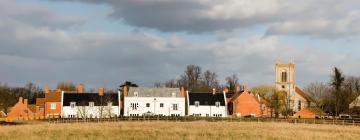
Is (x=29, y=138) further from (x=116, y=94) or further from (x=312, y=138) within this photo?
(x=116, y=94)

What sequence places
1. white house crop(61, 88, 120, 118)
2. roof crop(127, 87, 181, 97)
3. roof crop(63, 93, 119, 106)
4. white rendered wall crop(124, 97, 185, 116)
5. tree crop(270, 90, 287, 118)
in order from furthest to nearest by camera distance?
roof crop(127, 87, 181, 97), white rendered wall crop(124, 97, 185, 116), roof crop(63, 93, 119, 106), white house crop(61, 88, 120, 118), tree crop(270, 90, 287, 118)

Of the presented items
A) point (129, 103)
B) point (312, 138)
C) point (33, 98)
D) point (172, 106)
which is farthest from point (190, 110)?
point (312, 138)

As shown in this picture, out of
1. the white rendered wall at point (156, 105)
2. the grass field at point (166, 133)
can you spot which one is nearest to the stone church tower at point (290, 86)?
the white rendered wall at point (156, 105)

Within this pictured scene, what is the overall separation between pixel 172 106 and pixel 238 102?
14018 mm

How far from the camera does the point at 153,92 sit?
11156 cm

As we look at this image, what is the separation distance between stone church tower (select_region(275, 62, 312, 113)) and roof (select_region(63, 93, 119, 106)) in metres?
45.1

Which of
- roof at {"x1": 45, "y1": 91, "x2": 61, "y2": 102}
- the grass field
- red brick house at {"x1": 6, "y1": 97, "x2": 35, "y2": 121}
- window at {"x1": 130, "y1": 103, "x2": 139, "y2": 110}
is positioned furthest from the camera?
red brick house at {"x1": 6, "y1": 97, "x2": 35, "y2": 121}

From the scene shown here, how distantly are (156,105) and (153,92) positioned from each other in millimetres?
2908

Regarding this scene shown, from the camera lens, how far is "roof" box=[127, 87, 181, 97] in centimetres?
11050

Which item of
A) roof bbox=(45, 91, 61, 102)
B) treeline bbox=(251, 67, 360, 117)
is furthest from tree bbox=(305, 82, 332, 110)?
roof bbox=(45, 91, 61, 102)

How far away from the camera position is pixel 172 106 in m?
111

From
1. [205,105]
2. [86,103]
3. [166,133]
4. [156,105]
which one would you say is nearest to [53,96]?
[86,103]

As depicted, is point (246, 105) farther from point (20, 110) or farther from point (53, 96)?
point (20, 110)

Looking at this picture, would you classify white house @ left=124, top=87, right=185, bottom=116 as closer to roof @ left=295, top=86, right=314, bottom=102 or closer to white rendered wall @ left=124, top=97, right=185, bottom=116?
white rendered wall @ left=124, top=97, right=185, bottom=116
